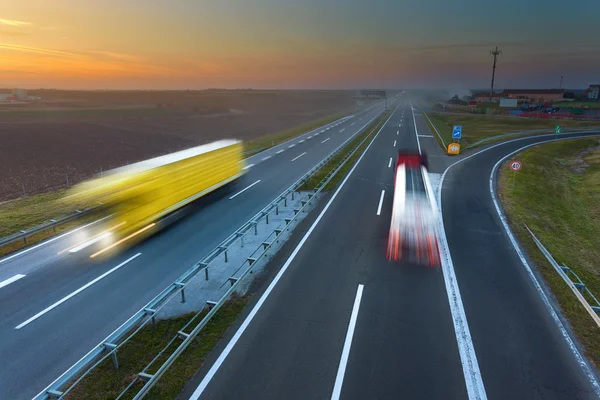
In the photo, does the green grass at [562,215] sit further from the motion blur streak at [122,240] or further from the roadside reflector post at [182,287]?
the motion blur streak at [122,240]

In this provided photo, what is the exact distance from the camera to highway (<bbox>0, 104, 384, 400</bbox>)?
8.15 meters

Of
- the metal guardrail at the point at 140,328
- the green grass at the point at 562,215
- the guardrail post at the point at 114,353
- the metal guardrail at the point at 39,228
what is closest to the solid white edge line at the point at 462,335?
the green grass at the point at 562,215

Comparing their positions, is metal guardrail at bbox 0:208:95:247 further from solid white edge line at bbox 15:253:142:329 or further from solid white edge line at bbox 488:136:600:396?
solid white edge line at bbox 488:136:600:396

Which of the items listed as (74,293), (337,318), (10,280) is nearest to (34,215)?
(10,280)

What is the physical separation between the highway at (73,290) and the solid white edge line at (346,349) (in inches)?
241

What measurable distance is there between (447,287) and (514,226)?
779 centimetres

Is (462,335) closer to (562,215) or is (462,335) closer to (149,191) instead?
(149,191)

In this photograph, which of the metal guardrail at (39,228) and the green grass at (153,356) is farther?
the metal guardrail at (39,228)

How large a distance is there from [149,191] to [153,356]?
8910mm

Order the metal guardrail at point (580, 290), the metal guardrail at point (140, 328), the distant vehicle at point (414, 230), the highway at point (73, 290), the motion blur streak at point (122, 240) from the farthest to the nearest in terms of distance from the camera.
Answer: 1. the motion blur streak at point (122, 240)
2. the distant vehicle at point (414, 230)
3. the metal guardrail at point (580, 290)
4. the highway at point (73, 290)
5. the metal guardrail at point (140, 328)

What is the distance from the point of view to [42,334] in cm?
899

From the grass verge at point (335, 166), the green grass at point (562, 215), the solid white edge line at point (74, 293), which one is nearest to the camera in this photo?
the solid white edge line at point (74, 293)

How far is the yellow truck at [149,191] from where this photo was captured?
14.7m

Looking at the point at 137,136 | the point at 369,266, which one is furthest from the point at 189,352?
the point at 137,136
